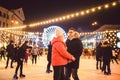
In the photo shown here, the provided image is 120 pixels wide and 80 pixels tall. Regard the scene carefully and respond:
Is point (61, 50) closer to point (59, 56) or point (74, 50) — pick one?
point (59, 56)

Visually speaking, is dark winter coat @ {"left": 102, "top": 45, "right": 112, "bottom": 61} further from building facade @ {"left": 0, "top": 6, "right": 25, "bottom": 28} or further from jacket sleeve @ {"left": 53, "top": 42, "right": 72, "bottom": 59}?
building facade @ {"left": 0, "top": 6, "right": 25, "bottom": 28}

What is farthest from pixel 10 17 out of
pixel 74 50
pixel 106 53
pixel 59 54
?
pixel 59 54

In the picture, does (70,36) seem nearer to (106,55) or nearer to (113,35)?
(106,55)

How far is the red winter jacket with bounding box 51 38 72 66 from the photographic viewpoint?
312 inches

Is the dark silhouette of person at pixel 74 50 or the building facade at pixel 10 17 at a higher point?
the building facade at pixel 10 17

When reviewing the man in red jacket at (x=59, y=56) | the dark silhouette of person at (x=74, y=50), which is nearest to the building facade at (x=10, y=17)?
the dark silhouette of person at (x=74, y=50)

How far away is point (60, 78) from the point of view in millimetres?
8117

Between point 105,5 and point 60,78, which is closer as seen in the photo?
point 60,78

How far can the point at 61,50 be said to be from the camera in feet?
26.1

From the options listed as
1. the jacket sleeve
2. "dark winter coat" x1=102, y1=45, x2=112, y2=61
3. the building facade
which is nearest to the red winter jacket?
the jacket sleeve

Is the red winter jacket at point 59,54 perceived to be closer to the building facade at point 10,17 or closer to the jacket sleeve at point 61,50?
the jacket sleeve at point 61,50

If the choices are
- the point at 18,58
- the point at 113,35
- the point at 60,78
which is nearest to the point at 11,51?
the point at 18,58

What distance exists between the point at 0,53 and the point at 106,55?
18.4 metres

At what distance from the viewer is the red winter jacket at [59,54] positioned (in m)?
7.93
